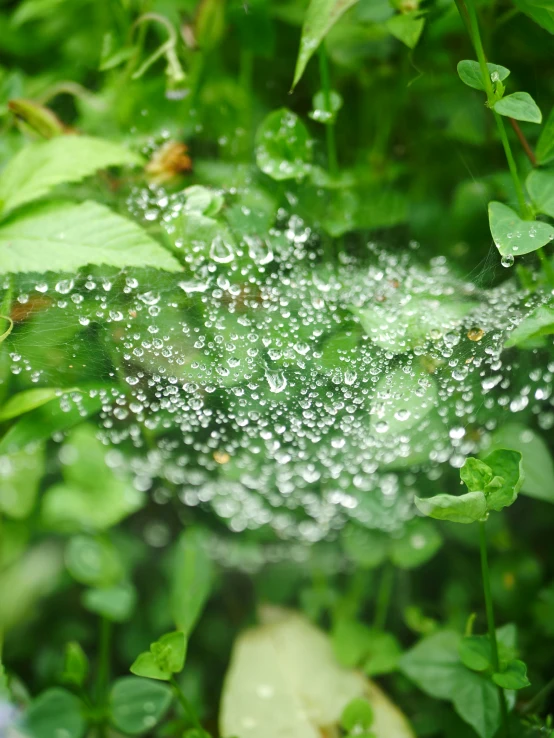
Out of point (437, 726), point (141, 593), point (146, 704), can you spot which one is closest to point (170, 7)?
point (141, 593)

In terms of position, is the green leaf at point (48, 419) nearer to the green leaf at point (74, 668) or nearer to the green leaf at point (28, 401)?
the green leaf at point (28, 401)

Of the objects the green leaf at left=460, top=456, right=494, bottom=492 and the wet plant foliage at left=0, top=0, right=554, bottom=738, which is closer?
the green leaf at left=460, top=456, right=494, bottom=492

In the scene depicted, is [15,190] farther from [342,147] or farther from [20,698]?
[20,698]

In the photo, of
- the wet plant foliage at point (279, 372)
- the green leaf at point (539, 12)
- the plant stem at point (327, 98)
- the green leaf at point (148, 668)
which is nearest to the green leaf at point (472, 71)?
the wet plant foliage at point (279, 372)

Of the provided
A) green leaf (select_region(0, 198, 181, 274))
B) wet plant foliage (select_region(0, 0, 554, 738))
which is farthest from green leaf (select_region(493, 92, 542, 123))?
green leaf (select_region(0, 198, 181, 274))

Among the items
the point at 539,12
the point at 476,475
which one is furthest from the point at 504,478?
the point at 539,12

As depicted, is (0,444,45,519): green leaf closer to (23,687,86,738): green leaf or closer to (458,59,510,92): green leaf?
(23,687,86,738): green leaf
